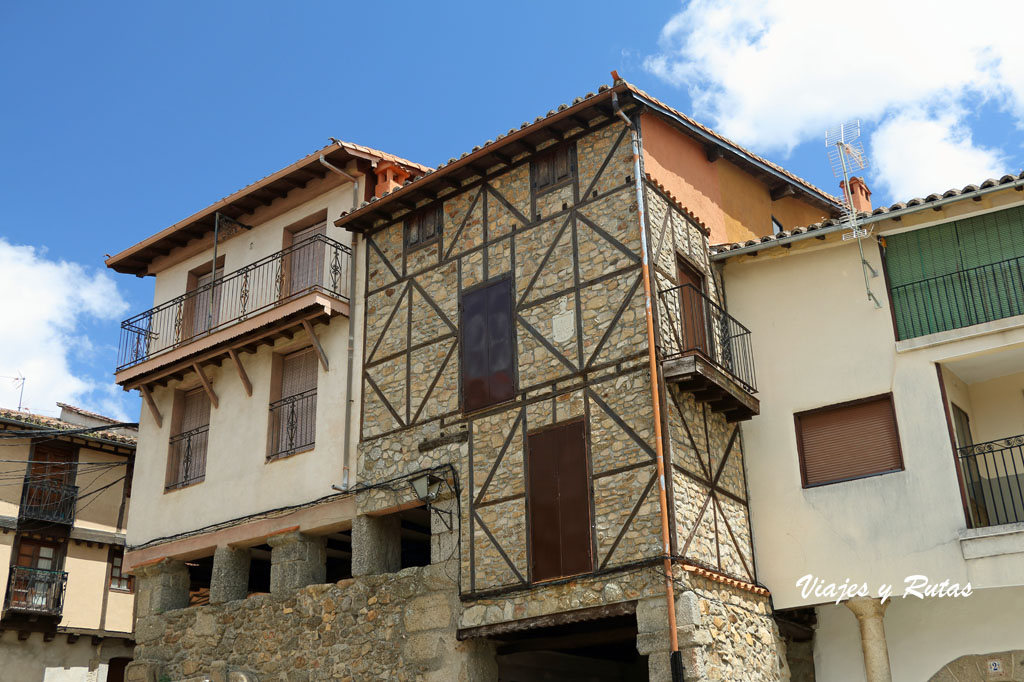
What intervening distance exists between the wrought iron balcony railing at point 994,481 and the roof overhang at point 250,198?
30.0 feet

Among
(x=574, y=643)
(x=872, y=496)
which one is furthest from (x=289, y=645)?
(x=872, y=496)

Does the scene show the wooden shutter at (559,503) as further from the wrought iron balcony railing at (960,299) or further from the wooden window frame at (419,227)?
the wrought iron balcony railing at (960,299)

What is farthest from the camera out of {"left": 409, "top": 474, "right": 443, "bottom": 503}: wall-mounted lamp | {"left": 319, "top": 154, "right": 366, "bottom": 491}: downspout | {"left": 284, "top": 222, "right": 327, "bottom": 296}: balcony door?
{"left": 284, "top": 222, "right": 327, "bottom": 296}: balcony door

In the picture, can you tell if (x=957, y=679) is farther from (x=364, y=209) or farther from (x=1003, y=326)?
(x=364, y=209)

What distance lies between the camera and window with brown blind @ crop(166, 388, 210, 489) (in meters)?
17.1

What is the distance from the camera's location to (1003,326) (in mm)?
12227

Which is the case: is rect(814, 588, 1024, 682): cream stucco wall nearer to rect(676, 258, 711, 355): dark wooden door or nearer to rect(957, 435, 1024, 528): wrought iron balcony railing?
rect(957, 435, 1024, 528): wrought iron balcony railing

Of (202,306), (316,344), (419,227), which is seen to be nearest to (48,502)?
(202,306)

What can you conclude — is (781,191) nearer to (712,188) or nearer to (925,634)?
(712,188)

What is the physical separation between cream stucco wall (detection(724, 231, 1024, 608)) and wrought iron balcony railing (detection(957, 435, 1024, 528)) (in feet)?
2.07

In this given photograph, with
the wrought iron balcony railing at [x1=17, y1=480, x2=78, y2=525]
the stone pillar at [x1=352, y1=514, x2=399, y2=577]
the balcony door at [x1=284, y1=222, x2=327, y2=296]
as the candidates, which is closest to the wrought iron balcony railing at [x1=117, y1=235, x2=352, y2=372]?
the balcony door at [x1=284, y1=222, x2=327, y2=296]

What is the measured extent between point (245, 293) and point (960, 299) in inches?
417

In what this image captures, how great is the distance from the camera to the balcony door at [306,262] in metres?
16.5

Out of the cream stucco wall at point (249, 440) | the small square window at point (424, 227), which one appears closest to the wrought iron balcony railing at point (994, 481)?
the small square window at point (424, 227)
